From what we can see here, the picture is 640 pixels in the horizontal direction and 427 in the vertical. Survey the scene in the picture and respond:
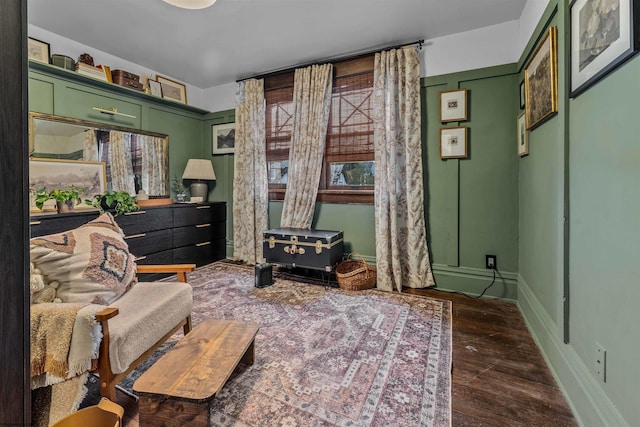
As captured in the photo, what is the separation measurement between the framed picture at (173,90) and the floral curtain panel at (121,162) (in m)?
0.88

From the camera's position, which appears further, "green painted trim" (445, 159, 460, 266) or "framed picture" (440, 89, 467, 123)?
"green painted trim" (445, 159, 460, 266)

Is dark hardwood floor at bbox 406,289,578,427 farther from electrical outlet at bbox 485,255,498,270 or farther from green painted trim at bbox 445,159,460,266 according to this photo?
green painted trim at bbox 445,159,460,266

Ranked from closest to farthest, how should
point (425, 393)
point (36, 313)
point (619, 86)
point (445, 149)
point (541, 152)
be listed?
point (619, 86) < point (36, 313) < point (425, 393) < point (541, 152) < point (445, 149)

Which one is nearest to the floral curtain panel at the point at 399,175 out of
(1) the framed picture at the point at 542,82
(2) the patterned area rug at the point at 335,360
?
(2) the patterned area rug at the point at 335,360

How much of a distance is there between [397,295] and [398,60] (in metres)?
2.45

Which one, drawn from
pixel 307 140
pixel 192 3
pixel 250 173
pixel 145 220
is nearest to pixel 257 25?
pixel 192 3

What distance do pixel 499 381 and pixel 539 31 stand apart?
7.62 feet

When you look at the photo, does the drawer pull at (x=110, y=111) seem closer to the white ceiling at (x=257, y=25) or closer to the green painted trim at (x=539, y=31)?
the white ceiling at (x=257, y=25)

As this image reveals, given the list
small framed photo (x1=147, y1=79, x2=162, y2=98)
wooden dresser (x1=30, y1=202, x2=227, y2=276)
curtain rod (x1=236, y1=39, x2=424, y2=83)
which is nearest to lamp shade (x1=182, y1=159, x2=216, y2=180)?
wooden dresser (x1=30, y1=202, x2=227, y2=276)

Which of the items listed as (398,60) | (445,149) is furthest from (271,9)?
(445,149)

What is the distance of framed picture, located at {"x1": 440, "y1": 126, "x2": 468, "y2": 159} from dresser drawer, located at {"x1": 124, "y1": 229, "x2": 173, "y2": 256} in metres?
3.28

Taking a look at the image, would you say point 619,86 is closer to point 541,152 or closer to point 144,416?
point 541,152

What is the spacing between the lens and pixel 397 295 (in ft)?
9.36

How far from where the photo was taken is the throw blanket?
1.19 meters
